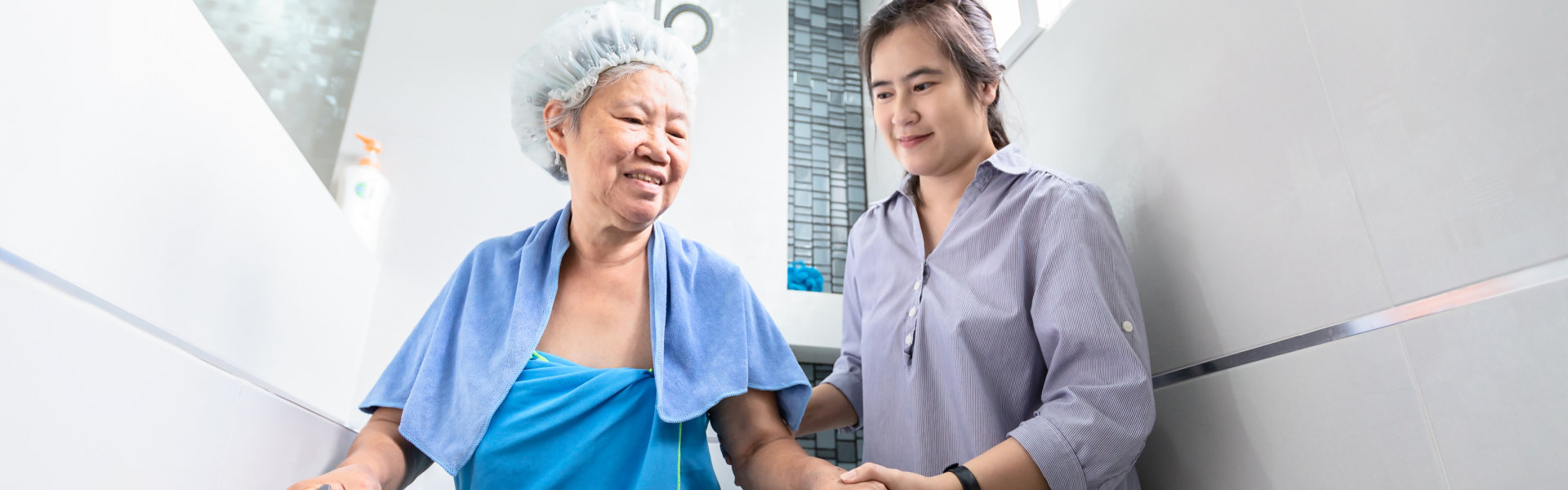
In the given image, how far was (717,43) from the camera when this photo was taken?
211 cm

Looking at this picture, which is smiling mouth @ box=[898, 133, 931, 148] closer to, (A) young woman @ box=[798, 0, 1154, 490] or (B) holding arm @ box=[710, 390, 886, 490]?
(A) young woman @ box=[798, 0, 1154, 490]

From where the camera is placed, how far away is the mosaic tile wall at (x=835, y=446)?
1.86m

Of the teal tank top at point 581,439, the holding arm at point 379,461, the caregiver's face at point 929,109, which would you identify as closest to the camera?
the holding arm at point 379,461

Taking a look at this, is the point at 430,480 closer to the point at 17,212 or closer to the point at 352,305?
the point at 352,305

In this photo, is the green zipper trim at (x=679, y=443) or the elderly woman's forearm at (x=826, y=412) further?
the elderly woman's forearm at (x=826, y=412)

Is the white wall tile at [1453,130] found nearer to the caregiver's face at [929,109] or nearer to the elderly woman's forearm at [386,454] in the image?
the caregiver's face at [929,109]

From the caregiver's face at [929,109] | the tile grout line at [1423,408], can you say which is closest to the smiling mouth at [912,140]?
the caregiver's face at [929,109]

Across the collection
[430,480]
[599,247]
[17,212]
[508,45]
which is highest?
[508,45]

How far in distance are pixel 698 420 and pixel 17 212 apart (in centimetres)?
65

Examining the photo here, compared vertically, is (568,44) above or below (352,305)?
above

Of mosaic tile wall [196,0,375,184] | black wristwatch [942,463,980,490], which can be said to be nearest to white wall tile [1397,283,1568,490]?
black wristwatch [942,463,980,490]

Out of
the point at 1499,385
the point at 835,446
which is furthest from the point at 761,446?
the point at 835,446

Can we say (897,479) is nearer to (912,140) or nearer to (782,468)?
(782,468)

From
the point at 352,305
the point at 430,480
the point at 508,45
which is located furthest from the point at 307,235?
the point at 508,45
